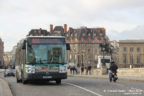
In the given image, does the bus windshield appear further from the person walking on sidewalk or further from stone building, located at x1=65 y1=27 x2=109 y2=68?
stone building, located at x1=65 y1=27 x2=109 y2=68

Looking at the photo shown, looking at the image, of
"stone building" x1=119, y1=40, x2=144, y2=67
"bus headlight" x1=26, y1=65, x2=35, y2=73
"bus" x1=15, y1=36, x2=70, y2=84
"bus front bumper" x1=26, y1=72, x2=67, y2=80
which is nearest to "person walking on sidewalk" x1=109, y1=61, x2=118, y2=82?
"bus" x1=15, y1=36, x2=70, y2=84

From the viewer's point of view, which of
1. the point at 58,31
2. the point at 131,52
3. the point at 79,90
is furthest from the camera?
the point at 58,31

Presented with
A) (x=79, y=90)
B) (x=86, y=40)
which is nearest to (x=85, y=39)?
(x=86, y=40)

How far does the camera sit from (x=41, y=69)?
2262 cm

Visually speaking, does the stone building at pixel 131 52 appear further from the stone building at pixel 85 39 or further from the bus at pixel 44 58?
the bus at pixel 44 58

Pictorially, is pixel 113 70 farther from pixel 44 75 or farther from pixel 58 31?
pixel 58 31

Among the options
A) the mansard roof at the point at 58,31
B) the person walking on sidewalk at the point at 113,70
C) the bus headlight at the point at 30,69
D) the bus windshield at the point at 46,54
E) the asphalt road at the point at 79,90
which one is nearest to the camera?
the asphalt road at the point at 79,90

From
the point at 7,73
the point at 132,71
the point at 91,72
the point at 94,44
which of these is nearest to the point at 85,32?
the point at 94,44

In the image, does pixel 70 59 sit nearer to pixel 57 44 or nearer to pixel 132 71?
pixel 132 71

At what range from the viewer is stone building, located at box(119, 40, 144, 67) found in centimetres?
14500

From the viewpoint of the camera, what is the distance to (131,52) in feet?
482

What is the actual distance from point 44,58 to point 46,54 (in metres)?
0.26

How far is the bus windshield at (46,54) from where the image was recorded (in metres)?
22.6

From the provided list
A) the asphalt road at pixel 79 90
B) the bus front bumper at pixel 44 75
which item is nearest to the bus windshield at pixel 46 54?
the bus front bumper at pixel 44 75
